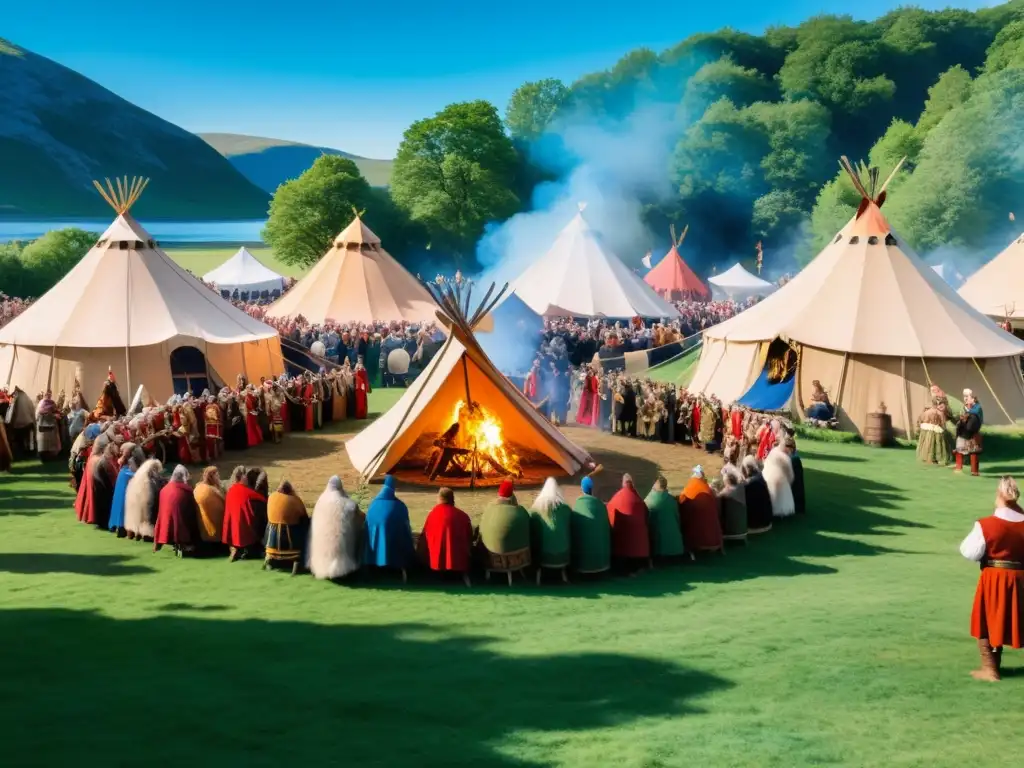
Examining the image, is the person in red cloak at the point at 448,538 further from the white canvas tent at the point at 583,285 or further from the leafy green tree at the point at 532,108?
the leafy green tree at the point at 532,108

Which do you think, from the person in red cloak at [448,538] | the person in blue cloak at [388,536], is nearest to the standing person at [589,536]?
the person in red cloak at [448,538]

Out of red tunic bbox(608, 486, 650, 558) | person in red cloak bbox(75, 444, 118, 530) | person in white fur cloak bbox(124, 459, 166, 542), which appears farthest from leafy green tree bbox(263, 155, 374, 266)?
red tunic bbox(608, 486, 650, 558)

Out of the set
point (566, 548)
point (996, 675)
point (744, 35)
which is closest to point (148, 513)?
point (566, 548)

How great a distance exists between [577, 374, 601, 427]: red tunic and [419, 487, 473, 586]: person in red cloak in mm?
11029

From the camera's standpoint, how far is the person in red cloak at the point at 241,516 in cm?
1277

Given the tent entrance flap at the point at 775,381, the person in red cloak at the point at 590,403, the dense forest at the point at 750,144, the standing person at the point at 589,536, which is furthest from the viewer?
the dense forest at the point at 750,144

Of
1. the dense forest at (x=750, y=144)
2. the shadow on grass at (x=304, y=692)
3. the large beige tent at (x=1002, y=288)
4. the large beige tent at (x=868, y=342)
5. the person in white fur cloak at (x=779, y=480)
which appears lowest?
the shadow on grass at (x=304, y=692)

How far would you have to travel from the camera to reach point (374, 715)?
26.2 feet

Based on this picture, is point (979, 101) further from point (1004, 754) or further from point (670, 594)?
point (1004, 754)

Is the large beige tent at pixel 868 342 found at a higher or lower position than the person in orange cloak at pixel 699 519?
higher

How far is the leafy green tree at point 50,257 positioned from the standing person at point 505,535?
38590 mm

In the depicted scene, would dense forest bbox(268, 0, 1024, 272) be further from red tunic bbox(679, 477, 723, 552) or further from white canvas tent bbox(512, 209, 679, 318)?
red tunic bbox(679, 477, 723, 552)

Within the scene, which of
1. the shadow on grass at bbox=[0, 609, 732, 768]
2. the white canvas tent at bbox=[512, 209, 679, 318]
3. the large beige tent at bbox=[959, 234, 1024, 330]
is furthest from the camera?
the white canvas tent at bbox=[512, 209, 679, 318]

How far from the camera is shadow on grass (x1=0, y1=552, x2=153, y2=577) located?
1240 centimetres
